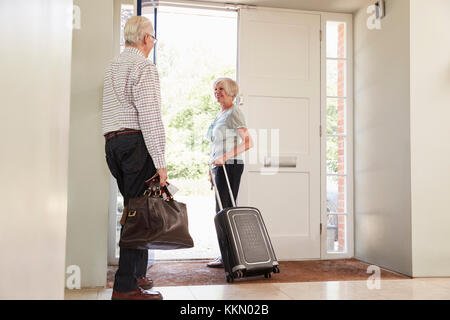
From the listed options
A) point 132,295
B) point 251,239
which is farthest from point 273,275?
point 132,295

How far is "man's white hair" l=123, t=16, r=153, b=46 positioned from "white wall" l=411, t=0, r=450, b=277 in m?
1.94

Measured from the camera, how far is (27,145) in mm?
197

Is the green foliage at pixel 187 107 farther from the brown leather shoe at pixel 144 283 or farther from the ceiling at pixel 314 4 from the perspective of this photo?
the brown leather shoe at pixel 144 283

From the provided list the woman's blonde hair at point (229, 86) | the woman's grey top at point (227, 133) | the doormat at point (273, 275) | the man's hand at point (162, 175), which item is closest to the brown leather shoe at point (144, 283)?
the doormat at point (273, 275)

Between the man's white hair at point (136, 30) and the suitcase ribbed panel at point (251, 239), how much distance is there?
1.20 meters

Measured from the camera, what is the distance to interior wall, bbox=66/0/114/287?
2176mm

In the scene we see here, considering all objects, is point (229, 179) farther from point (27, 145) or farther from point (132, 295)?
point (27, 145)

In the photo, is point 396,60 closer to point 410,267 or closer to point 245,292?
point 410,267

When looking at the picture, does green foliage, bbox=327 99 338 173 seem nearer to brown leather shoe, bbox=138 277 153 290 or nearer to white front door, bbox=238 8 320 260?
white front door, bbox=238 8 320 260

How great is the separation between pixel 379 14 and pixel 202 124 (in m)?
6.36

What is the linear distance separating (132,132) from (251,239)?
110 centimetres

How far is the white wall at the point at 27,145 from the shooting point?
0.53ft

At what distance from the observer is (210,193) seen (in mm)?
8883

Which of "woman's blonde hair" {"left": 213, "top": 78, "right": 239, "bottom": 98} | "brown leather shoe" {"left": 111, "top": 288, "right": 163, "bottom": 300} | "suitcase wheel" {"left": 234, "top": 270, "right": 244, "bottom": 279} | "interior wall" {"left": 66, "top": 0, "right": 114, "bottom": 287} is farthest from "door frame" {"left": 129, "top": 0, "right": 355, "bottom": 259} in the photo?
"brown leather shoe" {"left": 111, "top": 288, "right": 163, "bottom": 300}
